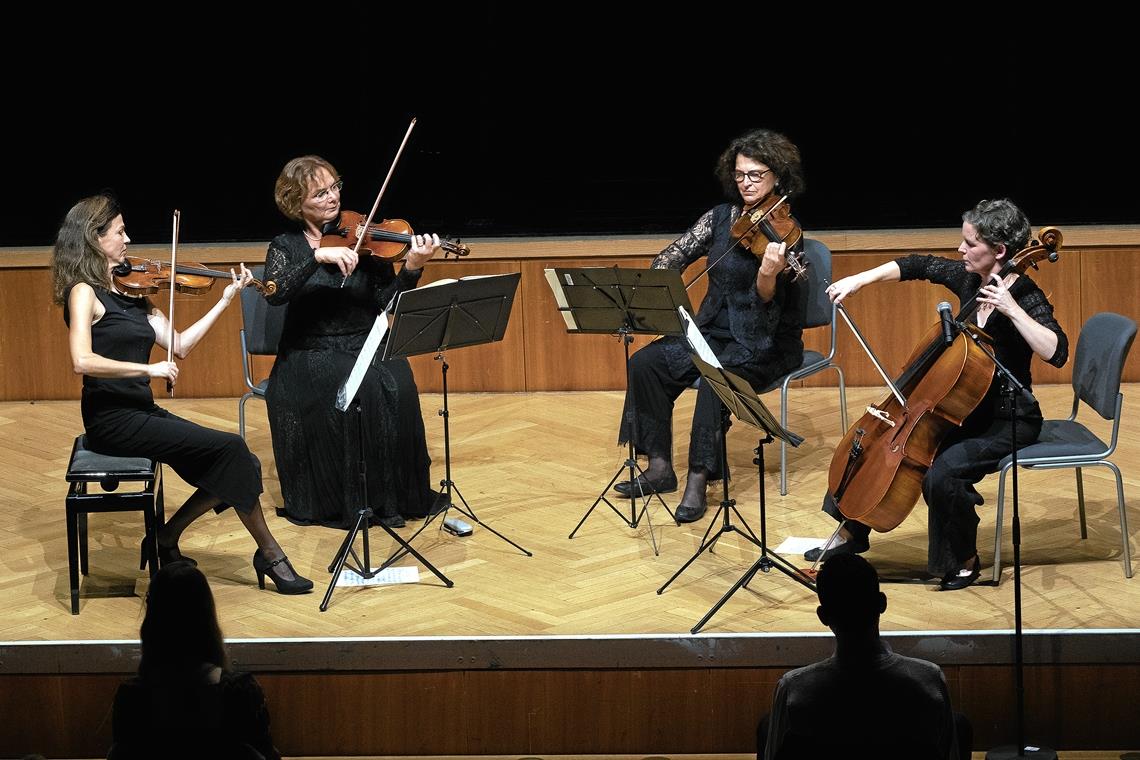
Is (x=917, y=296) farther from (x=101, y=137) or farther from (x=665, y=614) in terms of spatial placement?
(x=101, y=137)

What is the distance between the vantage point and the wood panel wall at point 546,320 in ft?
19.9

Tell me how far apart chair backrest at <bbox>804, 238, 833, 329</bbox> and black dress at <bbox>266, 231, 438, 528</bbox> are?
1368mm

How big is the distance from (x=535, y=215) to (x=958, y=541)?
3.30m

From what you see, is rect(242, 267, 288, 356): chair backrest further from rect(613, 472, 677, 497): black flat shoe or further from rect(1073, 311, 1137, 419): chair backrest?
rect(1073, 311, 1137, 419): chair backrest

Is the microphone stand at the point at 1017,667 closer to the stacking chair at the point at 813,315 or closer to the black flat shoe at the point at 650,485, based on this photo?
the stacking chair at the point at 813,315

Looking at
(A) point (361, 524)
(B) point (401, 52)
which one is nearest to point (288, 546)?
(A) point (361, 524)

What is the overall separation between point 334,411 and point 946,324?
1986mm

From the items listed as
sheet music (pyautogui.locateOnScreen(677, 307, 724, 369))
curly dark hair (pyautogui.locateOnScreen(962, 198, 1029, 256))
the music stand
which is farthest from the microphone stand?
the music stand

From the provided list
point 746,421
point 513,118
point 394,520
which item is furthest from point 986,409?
point 513,118

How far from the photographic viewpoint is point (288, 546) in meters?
4.58

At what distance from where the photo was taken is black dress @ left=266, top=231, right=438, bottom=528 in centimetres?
472

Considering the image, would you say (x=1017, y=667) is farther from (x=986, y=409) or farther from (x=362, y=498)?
(x=362, y=498)

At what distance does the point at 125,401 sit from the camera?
4.17 m

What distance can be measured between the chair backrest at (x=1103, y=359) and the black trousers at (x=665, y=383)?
3.26 ft
